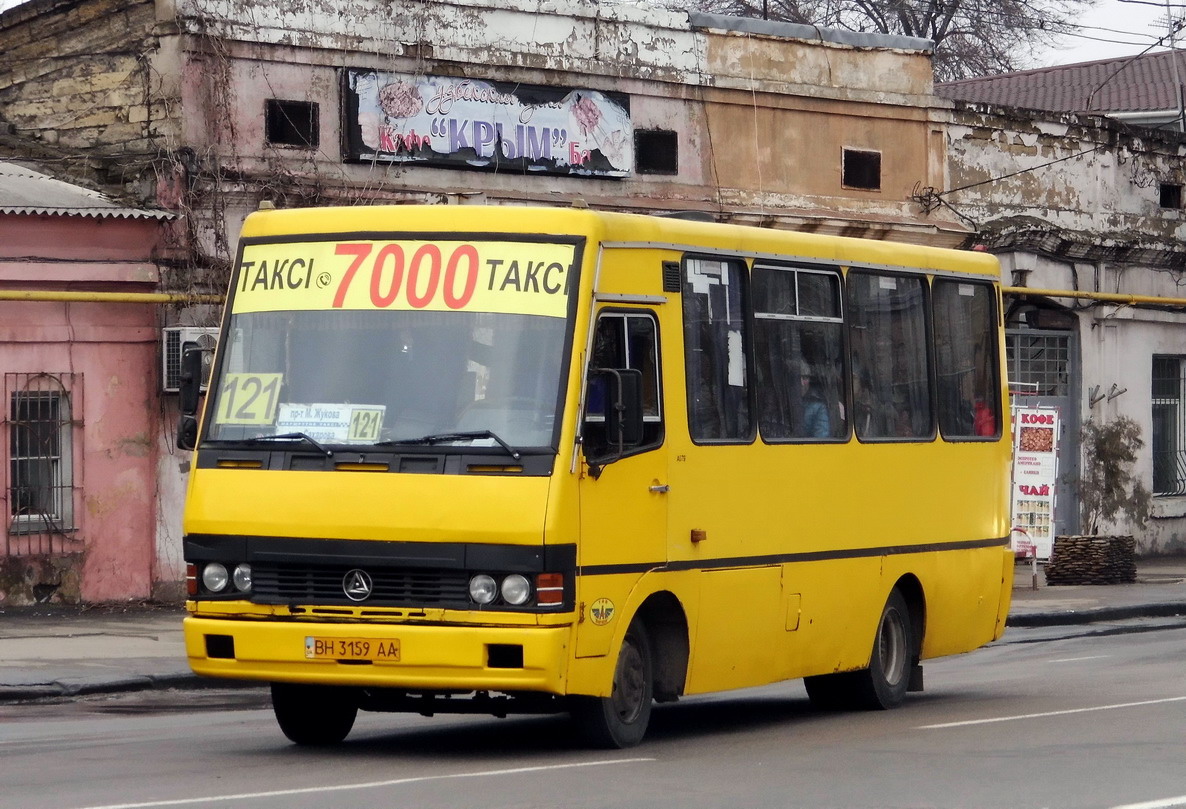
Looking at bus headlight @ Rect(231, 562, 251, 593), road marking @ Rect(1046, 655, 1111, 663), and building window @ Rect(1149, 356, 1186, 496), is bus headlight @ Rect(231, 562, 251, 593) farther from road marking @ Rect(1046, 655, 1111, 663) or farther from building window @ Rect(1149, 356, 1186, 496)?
building window @ Rect(1149, 356, 1186, 496)

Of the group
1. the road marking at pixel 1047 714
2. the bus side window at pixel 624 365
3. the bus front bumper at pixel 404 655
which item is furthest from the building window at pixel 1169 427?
the bus front bumper at pixel 404 655

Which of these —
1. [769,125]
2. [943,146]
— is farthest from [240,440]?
[943,146]

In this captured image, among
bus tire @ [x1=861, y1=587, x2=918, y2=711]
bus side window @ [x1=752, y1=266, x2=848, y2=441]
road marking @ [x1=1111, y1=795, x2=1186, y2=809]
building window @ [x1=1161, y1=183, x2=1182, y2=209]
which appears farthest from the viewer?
building window @ [x1=1161, y1=183, x2=1182, y2=209]

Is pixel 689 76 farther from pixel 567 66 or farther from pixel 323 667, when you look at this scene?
pixel 323 667

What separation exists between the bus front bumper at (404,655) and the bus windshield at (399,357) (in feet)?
2.93

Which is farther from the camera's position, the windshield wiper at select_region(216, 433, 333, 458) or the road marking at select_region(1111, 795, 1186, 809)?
the windshield wiper at select_region(216, 433, 333, 458)

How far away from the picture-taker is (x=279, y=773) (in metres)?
9.46

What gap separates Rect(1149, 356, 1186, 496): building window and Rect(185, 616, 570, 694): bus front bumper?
23149 millimetres

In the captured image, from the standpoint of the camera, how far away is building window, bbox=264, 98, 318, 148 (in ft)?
69.4

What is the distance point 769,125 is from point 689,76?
1.48m

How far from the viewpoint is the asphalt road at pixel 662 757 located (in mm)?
8648

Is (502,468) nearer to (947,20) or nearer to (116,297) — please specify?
(116,297)

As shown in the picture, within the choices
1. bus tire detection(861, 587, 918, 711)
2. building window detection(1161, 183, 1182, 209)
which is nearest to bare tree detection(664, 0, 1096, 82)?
building window detection(1161, 183, 1182, 209)

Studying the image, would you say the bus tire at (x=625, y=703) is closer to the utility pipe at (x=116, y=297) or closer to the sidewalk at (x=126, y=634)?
the sidewalk at (x=126, y=634)
